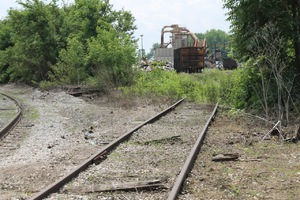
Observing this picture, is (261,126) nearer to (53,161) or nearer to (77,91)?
(53,161)

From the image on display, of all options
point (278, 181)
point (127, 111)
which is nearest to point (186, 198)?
point (278, 181)

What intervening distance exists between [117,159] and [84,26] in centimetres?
2380

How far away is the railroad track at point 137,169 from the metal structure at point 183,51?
2677 cm

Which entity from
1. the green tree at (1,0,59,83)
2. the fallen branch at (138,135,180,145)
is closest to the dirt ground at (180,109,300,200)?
the fallen branch at (138,135,180,145)

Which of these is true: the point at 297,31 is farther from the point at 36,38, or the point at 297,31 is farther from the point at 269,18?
the point at 36,38

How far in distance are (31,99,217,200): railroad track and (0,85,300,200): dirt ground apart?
11.1 inches

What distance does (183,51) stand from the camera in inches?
1431

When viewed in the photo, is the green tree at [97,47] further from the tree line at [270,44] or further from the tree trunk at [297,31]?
the tree trunk at [297,31]

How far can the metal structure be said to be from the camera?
119 ft

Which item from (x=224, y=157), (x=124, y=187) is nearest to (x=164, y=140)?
(x=224, y=157)

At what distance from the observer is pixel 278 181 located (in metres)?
5.48

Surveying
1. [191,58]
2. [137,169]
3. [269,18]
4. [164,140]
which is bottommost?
[164,140]

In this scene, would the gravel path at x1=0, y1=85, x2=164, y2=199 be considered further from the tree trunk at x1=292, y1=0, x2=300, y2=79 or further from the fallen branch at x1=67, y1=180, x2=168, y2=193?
the tree trunk at x1=292, y1=0, x2=300, y2=79

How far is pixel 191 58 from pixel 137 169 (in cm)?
3069
